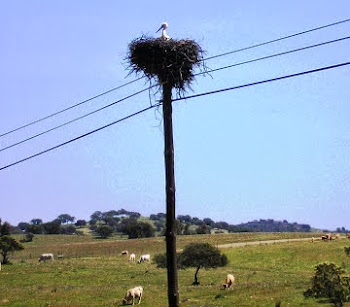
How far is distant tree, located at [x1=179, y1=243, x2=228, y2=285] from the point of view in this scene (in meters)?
65.6

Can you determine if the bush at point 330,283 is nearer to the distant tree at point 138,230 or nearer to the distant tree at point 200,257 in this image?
the distant tree at point 200,257

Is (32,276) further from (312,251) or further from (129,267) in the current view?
(312,251)

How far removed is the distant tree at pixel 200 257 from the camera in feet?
215

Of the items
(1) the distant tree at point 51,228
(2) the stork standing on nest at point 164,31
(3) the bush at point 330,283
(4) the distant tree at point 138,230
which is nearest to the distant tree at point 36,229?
(1) the distant tree at point 51,228

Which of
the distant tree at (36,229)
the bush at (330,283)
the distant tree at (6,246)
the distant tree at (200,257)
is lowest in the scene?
the bush at (330,283)

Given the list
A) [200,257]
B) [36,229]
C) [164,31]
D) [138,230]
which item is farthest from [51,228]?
[164,31]

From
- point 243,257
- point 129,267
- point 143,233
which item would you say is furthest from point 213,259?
point 143,233

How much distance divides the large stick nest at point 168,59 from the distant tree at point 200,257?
4936 cm

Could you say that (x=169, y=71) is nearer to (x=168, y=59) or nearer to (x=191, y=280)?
(x=168, y=59)

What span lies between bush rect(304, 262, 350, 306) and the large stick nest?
2315 cm

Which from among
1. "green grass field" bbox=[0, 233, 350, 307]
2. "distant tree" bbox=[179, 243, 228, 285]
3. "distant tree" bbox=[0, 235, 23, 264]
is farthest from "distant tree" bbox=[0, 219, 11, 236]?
"distant tree" bbox=[179, 243, 228, 285]

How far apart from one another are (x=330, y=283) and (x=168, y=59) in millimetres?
24262

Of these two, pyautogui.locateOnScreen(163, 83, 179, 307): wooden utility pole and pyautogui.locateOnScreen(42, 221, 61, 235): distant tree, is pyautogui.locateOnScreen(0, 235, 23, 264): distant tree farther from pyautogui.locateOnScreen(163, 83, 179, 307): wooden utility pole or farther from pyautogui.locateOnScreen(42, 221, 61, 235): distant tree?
pyautogui.locateOnScreen(42, 221, 61, 235): distant tree

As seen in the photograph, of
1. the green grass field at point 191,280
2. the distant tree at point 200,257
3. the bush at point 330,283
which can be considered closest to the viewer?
the bush at point 330,283
